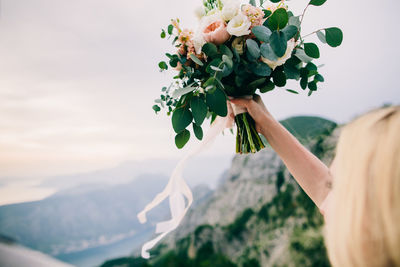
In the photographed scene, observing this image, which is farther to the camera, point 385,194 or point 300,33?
point 300,33

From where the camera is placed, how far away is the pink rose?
92cm

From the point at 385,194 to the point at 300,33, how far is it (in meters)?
0.76

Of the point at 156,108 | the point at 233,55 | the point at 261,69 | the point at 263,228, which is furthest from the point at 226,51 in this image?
the point at 263,228

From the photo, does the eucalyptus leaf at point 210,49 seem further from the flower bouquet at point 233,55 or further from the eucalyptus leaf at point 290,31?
the eucalyptus leaf at point 290,31

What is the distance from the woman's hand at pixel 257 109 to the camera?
102 cm

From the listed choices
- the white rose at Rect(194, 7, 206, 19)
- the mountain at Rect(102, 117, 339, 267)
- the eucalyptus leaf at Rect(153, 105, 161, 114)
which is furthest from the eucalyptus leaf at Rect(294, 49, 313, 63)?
the mountain at Rect(102, 117, 339, 267)

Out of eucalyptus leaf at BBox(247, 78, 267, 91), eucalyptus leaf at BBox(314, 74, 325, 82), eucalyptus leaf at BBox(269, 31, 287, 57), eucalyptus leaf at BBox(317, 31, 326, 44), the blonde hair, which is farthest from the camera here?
eucalyptus leaf at BBox(314, 74, 325, 82)

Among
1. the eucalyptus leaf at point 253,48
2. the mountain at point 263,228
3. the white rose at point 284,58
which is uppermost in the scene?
the eucalyptus leaf at point 253,48

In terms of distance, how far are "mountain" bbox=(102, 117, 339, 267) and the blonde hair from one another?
126 inches

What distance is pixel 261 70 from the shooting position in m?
0.93

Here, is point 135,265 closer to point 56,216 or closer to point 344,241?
point 344,241

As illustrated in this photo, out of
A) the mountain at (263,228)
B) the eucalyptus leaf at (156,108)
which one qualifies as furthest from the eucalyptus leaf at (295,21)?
the mountain at (263,228)

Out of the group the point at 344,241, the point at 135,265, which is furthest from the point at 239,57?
the point at 135,265

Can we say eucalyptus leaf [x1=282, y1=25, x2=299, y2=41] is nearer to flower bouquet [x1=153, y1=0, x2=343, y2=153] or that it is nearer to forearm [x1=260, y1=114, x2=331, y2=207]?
flower bouquet [x1=153, y1=0, x2=343, y2=153]
